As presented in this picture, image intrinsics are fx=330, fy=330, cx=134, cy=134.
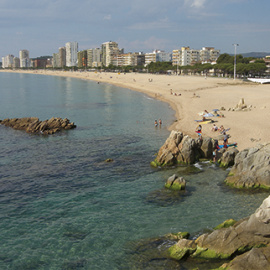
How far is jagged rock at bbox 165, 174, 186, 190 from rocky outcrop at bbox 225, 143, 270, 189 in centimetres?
351

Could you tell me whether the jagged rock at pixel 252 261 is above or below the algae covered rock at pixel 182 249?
above

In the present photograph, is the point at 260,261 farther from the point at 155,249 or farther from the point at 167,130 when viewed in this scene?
the point at 167,130

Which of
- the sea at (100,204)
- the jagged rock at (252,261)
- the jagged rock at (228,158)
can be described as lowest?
the sea at (100,204)

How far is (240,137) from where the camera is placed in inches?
1369

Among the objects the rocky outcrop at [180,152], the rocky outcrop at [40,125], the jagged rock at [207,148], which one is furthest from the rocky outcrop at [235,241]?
the rocky outcrop at [40,125]

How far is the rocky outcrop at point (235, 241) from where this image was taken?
46.3 feet

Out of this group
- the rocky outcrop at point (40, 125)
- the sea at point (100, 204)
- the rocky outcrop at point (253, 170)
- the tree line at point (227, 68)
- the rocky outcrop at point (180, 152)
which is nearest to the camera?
the sea at point (100, 204)

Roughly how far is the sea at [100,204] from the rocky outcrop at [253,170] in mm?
848

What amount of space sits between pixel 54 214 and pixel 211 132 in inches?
928

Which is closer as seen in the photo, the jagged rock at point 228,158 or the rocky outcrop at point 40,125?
the jagged rock at point 228,158

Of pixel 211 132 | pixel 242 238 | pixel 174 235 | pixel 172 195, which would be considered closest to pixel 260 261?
pixel 242 238

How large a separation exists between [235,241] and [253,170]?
9.93 meters

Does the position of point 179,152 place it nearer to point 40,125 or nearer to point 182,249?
point 182,249

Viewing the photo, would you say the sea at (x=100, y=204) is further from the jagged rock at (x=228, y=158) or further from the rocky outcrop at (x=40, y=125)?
the rocky outcrop at (x=40, y=125)
